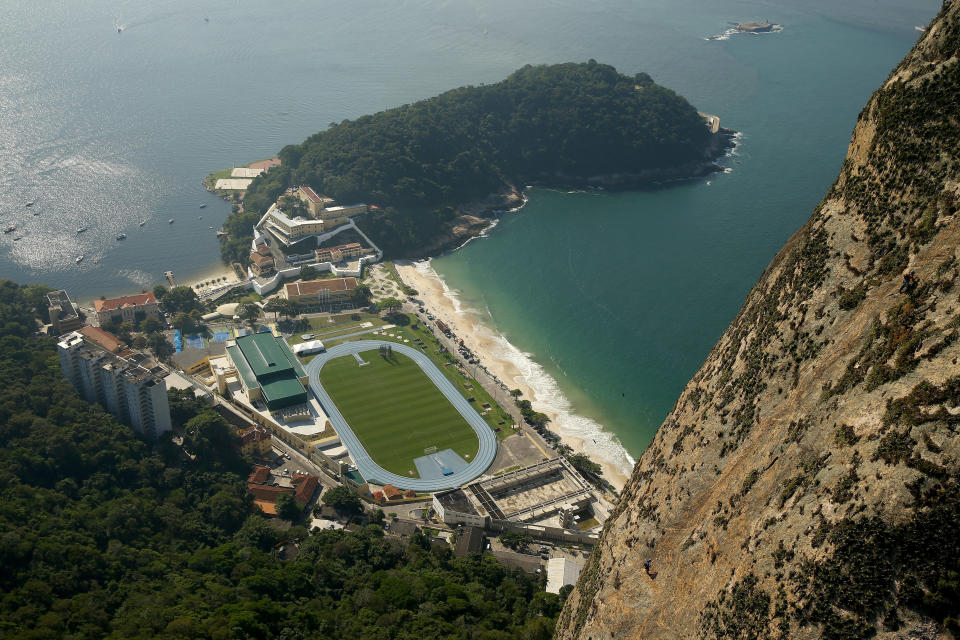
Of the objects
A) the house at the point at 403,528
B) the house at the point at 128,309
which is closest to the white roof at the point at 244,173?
the house at the point at 128,309

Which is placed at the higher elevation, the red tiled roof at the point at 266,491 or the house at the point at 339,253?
the house at the point at 339,253

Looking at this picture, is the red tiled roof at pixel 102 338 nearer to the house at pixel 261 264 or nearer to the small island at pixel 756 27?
the house at pixel 261 264

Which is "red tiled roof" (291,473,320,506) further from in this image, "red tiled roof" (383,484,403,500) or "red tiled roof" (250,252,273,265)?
"red tiled roof" (250,252,273,265)

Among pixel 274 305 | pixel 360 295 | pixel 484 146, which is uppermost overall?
pixel 484 146

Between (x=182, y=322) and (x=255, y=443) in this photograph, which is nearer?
(x=255, y=443)

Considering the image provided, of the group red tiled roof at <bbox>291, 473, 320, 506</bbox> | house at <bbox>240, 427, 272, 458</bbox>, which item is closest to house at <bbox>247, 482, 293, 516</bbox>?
red tiled roof at <bbox>291, 473, 320, 506</bbox>

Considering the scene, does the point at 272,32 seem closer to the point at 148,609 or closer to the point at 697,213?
the point at 697,213

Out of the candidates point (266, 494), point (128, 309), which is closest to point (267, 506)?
point (266, 494)

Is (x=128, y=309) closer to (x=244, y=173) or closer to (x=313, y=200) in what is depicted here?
(x=313, y=200)
